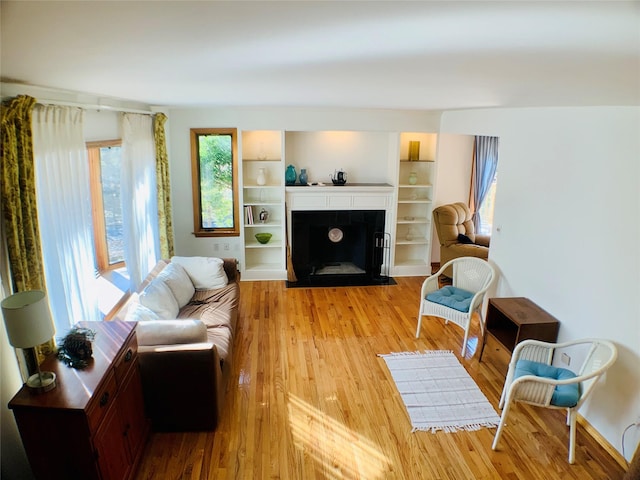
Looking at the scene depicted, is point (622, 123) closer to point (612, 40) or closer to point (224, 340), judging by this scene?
point (612, 40)

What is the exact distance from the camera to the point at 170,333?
9.86 feet

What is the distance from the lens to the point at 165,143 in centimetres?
512

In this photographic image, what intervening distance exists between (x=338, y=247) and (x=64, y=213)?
3.99 m

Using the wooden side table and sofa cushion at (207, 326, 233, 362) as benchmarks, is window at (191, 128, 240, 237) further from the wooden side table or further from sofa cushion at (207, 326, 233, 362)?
the wooden side table

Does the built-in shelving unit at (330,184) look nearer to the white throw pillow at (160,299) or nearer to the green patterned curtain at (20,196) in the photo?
the white throw pillow at (160,299)

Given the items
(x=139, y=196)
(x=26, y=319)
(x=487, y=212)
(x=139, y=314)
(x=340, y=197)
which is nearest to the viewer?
(x=26, y=319)

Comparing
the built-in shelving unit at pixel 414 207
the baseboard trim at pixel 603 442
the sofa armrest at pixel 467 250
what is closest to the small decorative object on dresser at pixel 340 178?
the built-in shelving unit at pixel 414 207

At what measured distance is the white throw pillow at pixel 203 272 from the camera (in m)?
4.50

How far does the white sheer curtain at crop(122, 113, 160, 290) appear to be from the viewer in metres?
4.13

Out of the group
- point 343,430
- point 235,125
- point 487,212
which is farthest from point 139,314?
point 487,212

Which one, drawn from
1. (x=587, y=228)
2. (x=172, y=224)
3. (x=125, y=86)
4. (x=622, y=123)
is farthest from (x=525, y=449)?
(x=172, y=224)

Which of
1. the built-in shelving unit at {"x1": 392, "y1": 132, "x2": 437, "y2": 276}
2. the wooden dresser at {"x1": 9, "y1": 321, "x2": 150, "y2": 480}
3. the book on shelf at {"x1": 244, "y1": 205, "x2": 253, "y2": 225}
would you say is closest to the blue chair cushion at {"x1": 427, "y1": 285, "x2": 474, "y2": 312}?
the built-in shelving unit at {"x1": 392, "y1": 132, "x2": 437, "y2": 276}

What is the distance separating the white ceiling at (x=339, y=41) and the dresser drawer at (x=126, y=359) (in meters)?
1.60

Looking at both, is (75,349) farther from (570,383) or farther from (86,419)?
(570,383)
